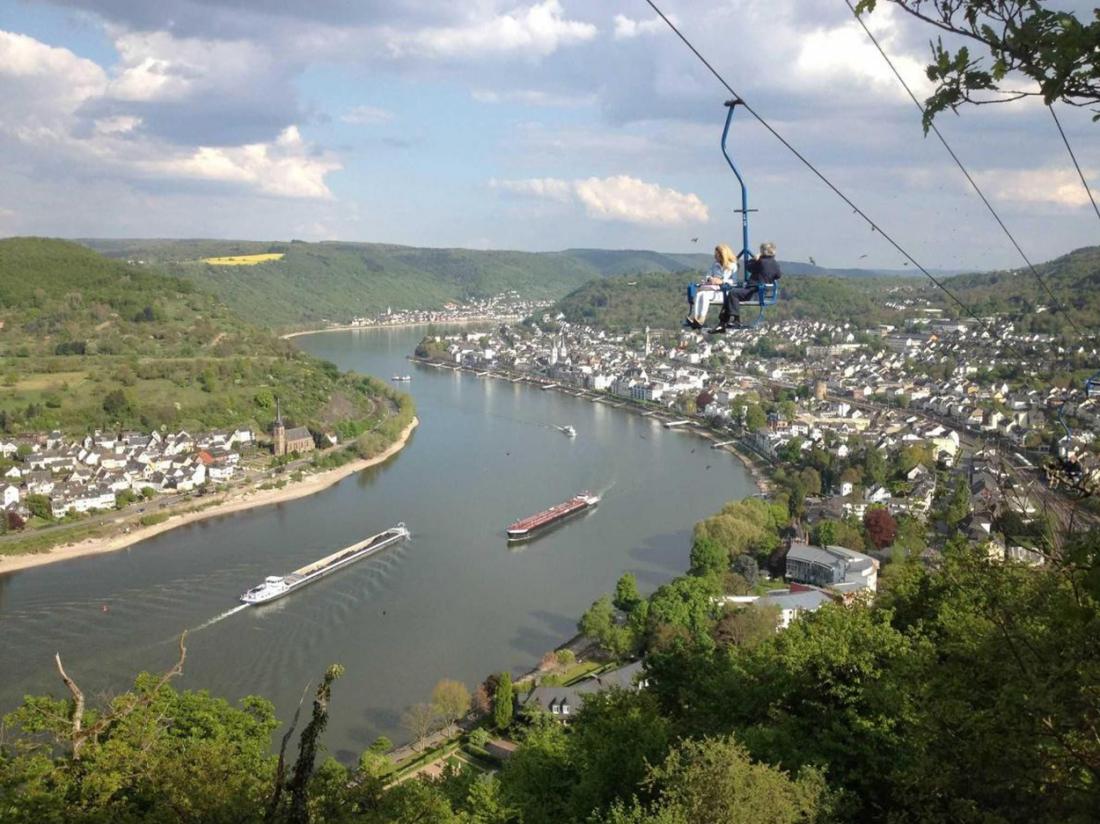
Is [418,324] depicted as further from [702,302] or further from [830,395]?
[702,302]

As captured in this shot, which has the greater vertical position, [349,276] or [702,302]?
[349,276]

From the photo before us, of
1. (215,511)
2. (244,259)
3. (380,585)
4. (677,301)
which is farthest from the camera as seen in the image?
(244,259)

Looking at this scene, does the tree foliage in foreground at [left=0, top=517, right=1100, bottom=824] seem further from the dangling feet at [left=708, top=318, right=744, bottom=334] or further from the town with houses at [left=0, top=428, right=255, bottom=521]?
the town with houses at [left=0, top=428, right=255, bottom=521]

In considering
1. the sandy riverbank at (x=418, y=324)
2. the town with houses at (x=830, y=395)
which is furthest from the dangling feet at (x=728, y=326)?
the sandy riverbank at (x=418, y=324)

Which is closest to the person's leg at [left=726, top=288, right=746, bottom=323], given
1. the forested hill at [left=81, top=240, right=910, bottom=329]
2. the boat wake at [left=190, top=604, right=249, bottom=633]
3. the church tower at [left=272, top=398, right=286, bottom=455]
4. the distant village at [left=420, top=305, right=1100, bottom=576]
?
the distant village at [left=420, top=305, right=1100, bottom=576]

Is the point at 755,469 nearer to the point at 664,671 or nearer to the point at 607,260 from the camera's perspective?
the point at 664,671

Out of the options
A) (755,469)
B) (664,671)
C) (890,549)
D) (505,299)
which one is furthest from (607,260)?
(664,671)

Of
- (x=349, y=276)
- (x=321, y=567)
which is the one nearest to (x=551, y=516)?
(x=321, y=567)
